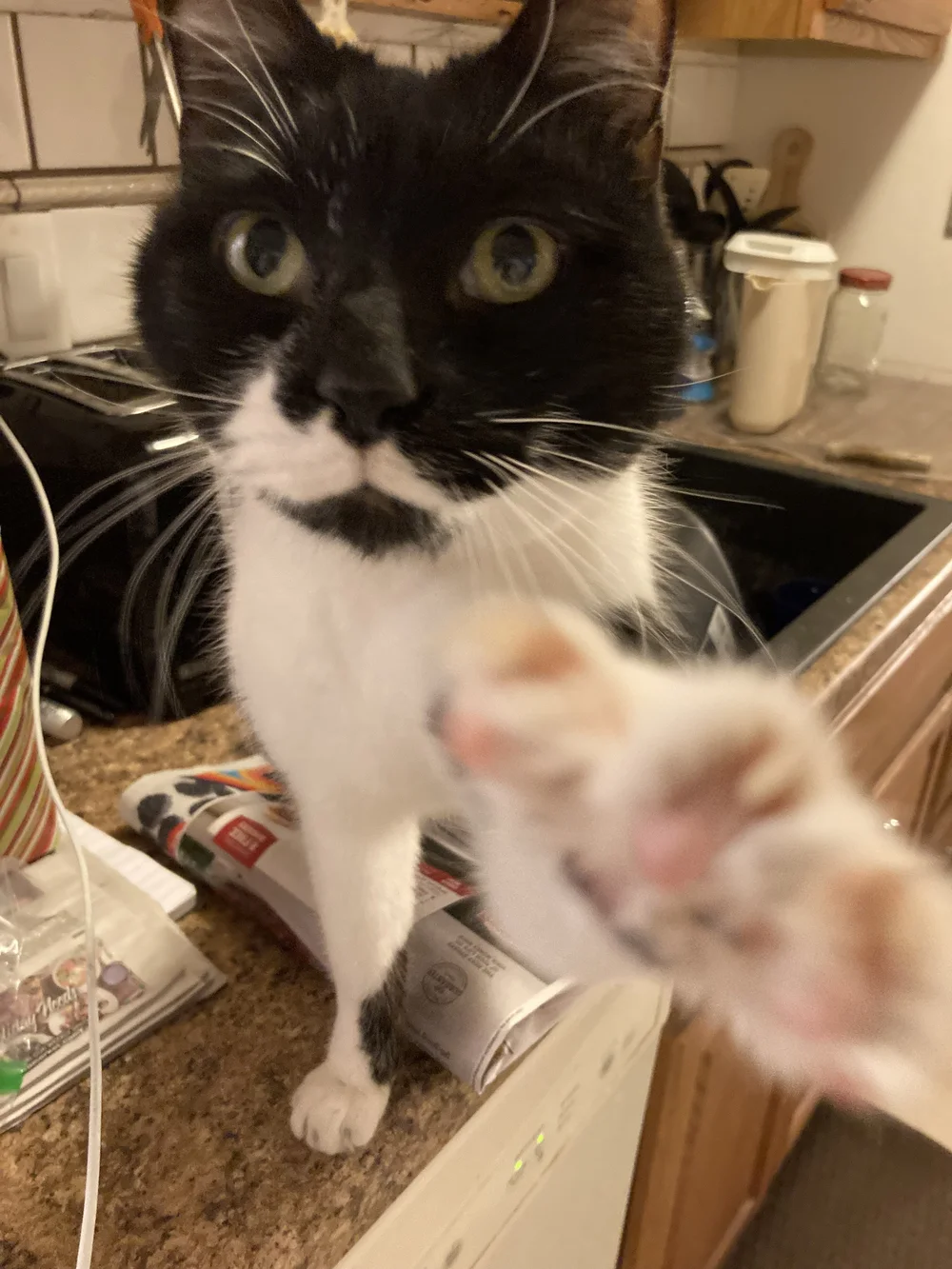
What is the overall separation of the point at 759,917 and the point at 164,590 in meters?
0.59

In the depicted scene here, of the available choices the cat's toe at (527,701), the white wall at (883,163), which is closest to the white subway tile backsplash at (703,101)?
the white wall at (883,163)

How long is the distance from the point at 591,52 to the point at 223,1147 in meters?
0.57

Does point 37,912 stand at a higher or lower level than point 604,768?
lower

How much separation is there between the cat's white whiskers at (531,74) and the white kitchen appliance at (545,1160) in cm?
39

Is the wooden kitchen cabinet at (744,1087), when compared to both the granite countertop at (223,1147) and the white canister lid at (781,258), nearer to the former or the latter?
the granite countertop at (223,1147)

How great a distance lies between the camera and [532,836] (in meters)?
0.29

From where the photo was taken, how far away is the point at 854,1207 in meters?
1.50

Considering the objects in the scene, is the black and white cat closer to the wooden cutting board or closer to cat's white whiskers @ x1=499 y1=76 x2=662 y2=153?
cat's white whiskers @ x1=499 y1=76 x2=662 y2=153

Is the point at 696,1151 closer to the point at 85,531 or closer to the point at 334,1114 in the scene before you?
the point at 334,1114

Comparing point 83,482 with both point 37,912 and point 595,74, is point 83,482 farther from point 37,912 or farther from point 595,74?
point 595,74

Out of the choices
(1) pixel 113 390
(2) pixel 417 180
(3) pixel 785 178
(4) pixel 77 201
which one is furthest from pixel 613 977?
(3) pixel 785 178

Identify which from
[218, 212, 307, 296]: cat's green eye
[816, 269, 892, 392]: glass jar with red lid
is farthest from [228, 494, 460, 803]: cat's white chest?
[816, 269, 892, 392]: glass jar with red lid

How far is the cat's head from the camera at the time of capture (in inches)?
15.1

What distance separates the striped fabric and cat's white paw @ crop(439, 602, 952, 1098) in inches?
16.0
